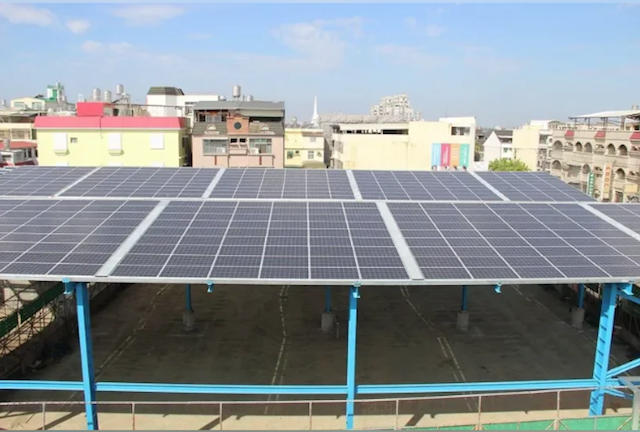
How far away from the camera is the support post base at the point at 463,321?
66.7ft

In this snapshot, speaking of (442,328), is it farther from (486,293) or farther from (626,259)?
(626,259)

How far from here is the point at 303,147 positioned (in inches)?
2532

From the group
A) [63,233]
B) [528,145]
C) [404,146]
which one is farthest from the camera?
[528,145]

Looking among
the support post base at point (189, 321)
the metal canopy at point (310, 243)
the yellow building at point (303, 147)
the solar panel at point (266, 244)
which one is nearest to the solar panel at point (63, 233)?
the metal canopy at point (310, 243)

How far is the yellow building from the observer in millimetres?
63625

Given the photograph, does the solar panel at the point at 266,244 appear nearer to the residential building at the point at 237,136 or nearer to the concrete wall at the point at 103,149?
the concrete wall at the point at 103,149

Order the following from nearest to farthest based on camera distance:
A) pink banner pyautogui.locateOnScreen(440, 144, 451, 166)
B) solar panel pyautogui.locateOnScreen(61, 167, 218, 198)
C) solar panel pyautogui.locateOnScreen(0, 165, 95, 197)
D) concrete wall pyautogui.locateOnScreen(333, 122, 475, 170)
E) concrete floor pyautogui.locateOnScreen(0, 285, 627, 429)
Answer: concrete floor pyautogui.locateOnScreen(0, 285, 627, 429) < solar panel pyautogui.locateOnScreen(61, 167, 218, 198) < solar panel pyautogui.locateOnScreen(0, 165, 95, 197) < concrete wall pyautogui.locateOnScreen(333, 122, 475, 170) < pink banner pyautogui.locateOnScreen(440, 144, 451, 166)

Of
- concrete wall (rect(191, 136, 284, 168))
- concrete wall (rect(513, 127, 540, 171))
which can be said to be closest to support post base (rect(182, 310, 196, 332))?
concrete wall (rect(191, 136, 284, 168))

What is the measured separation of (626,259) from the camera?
44.3 ft

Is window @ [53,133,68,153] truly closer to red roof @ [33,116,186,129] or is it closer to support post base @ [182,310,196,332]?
red roof @ [33,116,186,129]

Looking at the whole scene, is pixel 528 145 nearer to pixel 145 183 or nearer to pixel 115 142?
pixel 115 142

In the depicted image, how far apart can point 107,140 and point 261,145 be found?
12.8 meters

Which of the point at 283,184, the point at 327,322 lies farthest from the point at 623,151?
the point at 283,184

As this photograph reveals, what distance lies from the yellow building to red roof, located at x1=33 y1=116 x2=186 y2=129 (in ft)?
79.5
